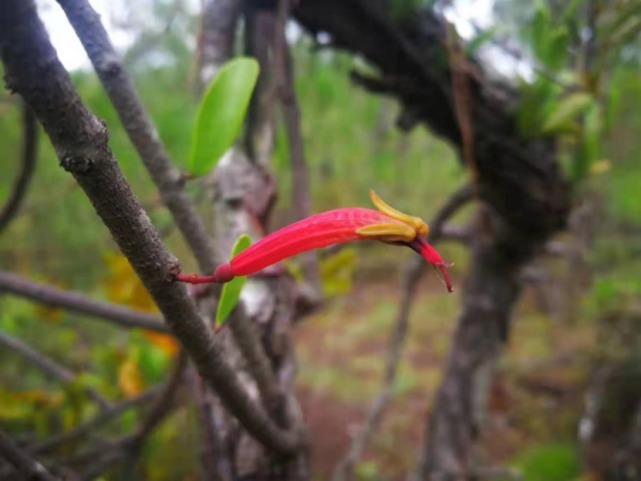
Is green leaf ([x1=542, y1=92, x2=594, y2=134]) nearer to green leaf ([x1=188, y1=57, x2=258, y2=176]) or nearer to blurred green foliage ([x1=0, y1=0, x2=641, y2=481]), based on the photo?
blurred green foliage ([x1=0, y1=0, x2=641, y2=481])

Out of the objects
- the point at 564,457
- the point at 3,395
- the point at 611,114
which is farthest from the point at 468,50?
the point at 564,457

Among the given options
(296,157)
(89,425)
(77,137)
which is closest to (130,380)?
(89,425)

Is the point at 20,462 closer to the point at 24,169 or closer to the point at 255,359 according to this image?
the point at 255,359

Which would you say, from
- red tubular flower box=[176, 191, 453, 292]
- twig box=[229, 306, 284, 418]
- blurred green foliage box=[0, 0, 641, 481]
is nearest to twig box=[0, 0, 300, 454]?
red tubular flower box=[176, 191, 453, 292]

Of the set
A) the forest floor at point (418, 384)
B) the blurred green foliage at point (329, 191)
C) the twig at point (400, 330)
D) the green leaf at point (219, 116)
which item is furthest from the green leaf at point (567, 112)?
the forest floor at point (418, 384)

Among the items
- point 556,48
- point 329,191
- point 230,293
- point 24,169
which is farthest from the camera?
point 329,191
